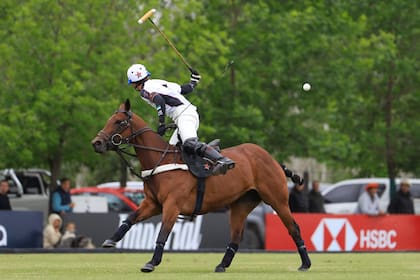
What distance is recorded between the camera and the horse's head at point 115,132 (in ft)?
53.4

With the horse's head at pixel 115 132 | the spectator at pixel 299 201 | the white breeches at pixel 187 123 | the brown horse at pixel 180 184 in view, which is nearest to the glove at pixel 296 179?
the brown horse at pixel 180 184

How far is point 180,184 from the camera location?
16.3m

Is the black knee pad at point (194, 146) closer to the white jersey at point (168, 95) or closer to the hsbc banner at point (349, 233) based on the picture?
the white jersey at point (168, 95)

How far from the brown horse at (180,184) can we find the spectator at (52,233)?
29.2ft

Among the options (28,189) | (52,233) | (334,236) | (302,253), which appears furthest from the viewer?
(28,189)

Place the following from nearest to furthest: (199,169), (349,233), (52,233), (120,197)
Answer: (199,169)
(52,233)
(349,233)
(120,197)

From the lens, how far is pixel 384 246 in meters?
29.4

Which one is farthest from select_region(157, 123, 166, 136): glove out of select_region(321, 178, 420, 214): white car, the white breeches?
select_region(321, 178, 420, 214): white car

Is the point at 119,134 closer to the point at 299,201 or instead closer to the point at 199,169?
the point at 199,169

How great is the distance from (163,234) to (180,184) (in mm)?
755
